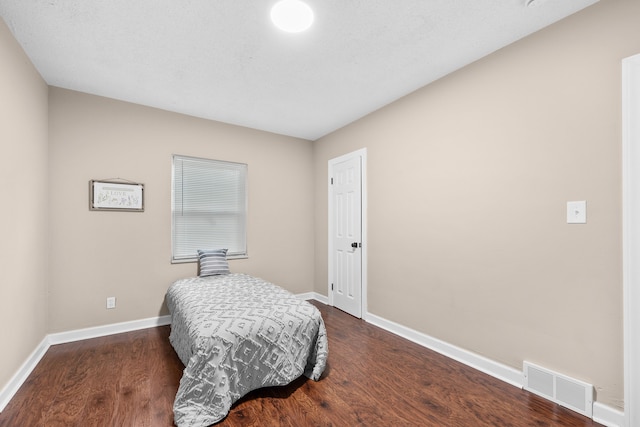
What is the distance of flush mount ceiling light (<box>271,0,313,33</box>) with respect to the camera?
1.85m

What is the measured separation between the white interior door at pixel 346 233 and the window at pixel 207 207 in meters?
1.26

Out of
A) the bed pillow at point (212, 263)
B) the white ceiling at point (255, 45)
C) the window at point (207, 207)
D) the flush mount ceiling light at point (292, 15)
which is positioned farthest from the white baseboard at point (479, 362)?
the flush mount ceiling light at point (292, 15)

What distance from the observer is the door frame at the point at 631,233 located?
5.33ft

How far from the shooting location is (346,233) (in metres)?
3.94

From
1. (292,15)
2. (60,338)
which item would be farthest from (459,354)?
(60,338)

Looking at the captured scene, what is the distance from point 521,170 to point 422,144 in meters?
0.98

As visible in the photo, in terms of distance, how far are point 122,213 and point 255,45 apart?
91.9 inches

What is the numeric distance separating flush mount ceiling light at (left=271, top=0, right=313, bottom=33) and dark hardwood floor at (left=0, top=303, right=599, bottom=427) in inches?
101

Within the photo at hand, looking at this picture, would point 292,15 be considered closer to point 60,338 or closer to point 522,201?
point 522,201

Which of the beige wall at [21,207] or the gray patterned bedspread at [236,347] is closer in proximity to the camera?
the gray patterned bedspread at [236,347]

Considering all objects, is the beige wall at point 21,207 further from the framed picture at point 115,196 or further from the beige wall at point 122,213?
the framed picture at point 115,196

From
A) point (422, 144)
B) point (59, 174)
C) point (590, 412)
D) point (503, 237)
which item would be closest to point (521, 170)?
point (503, 237)

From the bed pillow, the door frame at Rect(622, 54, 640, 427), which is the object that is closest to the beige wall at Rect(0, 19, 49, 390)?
the bed pillow

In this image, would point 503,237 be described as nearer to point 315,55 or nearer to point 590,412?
point 590,412
